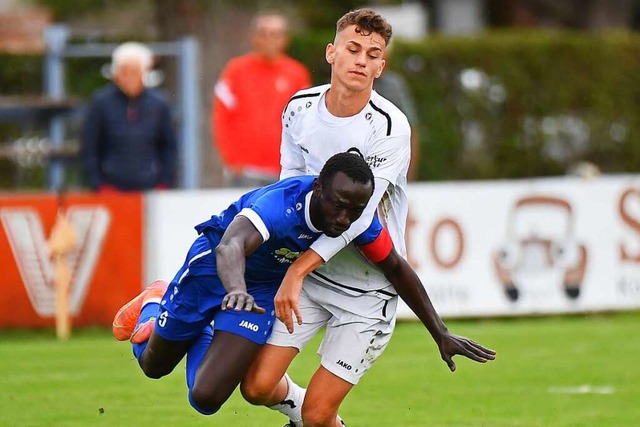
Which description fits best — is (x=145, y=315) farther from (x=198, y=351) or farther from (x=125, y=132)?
(x=125, y=132)

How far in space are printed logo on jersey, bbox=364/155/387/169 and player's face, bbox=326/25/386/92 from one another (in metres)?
0.33

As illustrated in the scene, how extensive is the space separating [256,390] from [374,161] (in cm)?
124

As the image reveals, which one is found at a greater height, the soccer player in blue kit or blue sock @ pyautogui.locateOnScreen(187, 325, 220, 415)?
the soccer player in blue kit

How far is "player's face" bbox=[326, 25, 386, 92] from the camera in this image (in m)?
6.99

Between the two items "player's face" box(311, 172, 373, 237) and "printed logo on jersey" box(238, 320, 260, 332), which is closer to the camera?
"player's face" box(311, 172, 373, 237)

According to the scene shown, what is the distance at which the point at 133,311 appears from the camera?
7957 millimetres

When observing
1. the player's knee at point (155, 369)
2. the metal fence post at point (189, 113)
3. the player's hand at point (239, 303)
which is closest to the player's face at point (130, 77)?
the metal fence post at point (189, 113)

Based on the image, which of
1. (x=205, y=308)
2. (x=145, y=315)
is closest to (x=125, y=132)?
(x=145, y=315)

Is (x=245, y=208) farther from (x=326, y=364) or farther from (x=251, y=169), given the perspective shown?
(x=251, y=169)

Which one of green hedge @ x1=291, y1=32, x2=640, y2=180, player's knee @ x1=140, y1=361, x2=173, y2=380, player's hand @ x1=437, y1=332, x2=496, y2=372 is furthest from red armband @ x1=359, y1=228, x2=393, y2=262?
green hedge @ x1=291, y1=32, x2=640, y2=180

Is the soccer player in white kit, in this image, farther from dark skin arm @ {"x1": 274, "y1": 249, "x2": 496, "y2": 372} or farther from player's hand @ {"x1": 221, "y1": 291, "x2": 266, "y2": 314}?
player's hand @ {"x1": 221, "y1": 291, "x2": 266, "y2": 314}

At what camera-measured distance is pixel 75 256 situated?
12734mm

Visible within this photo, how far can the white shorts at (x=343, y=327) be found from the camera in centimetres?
728

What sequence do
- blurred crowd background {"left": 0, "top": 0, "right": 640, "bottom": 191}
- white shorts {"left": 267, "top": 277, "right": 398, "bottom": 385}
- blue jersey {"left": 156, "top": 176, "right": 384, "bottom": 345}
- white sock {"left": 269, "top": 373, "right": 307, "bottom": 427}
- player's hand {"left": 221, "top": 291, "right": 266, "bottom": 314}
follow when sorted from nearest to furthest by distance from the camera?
player's hand {"left": 221, "top": 291, "right": 266, "bottom": 314}
blue jersey {"left": 156, "top": 176, "right": 384, "bottom": 345}
white shorts {"left": 267, "top": 277, "right": 398, "bottom": 385}
white sock {"left": 269, "top": 373, "right": 307, "bottom": 427}
blurred crowd background {"left": 0, "top": 0, "right": 640, "bottom": 191}
